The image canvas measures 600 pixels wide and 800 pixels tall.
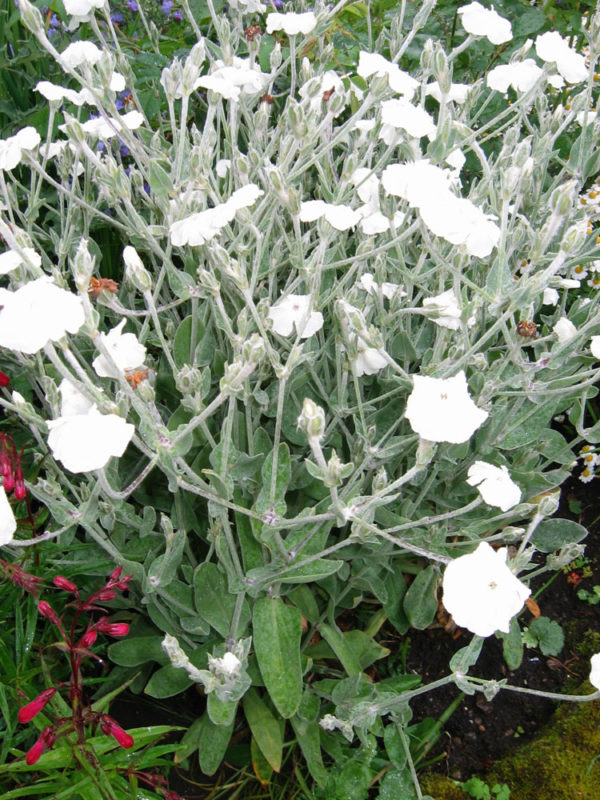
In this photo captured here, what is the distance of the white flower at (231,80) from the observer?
3.87 feet

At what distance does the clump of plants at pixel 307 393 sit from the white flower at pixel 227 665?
1 centimetres

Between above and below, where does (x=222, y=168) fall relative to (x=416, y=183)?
below

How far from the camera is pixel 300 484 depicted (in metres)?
1.34

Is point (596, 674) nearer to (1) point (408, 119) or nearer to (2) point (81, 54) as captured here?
(1) point (408, 119)

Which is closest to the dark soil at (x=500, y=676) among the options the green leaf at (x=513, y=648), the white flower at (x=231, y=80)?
the green leaf at (x=513, y=648)

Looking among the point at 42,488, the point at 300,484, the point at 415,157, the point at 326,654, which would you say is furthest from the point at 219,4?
the point at 326,654

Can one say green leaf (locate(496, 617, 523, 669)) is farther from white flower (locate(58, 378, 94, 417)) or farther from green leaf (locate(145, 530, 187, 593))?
white flower (locate(58, 378, 94, 417))

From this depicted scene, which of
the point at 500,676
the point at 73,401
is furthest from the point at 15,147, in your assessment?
the point at 500,676

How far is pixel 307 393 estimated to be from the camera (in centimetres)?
140

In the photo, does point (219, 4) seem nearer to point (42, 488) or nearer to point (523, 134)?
point (523, 134)

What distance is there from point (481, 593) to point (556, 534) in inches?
23.7

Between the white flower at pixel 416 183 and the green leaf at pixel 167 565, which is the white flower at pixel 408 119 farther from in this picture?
the green leaf at pixel 167 565

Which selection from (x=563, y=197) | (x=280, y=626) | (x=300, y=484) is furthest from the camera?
(x=300, y=484)

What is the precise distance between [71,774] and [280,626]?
382 millimetres
